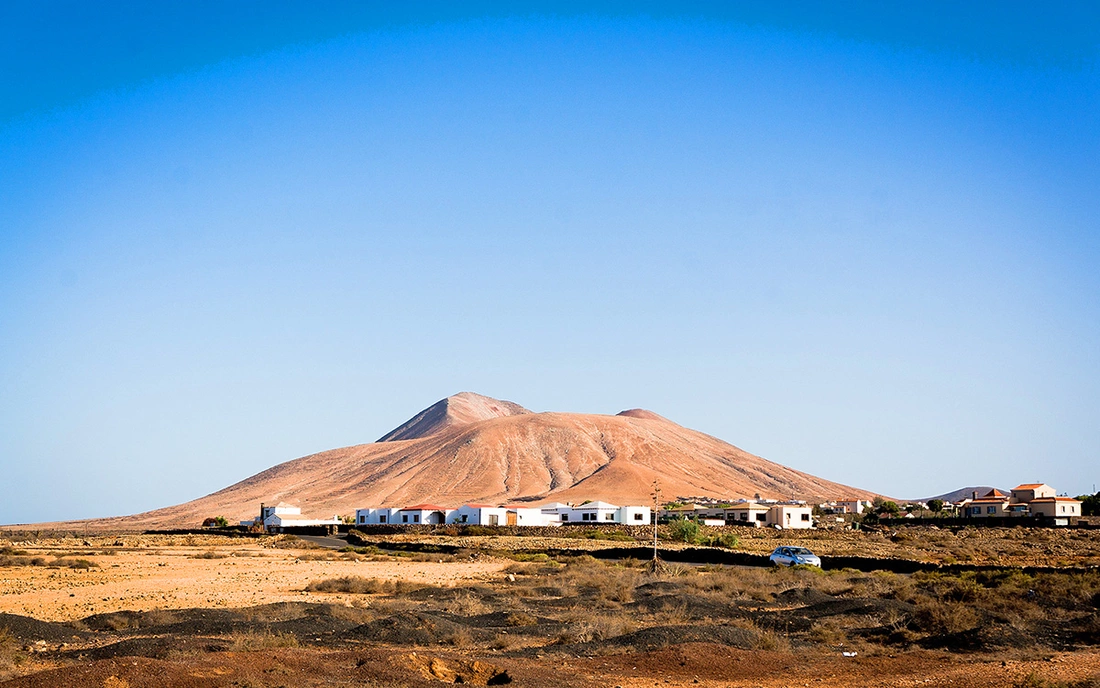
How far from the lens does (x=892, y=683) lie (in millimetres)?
16531

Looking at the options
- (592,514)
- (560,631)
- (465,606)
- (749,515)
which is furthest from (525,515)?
(560,631)

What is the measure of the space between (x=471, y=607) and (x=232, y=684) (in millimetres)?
11744

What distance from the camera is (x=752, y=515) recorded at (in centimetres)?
9931

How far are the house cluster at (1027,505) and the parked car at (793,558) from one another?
57.4 meters

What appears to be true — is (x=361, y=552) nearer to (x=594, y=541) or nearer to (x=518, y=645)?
(x=594, y=541)

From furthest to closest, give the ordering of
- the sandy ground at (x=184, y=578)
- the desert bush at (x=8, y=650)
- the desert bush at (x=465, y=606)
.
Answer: the sandy ground at (x=184, y=578), the desert bush at (x=465, y=606), the desert bush at (x=8, y=650)

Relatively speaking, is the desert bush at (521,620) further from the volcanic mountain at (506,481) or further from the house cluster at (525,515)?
the volcanic mountain at (506,481)

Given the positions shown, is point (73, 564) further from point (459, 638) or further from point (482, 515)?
point (482, 515)

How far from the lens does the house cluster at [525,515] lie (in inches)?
4055

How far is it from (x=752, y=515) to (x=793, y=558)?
186 ft

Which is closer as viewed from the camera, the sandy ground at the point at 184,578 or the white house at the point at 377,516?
the sandy ground at the point at 184,578

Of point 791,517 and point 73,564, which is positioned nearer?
point 73,564

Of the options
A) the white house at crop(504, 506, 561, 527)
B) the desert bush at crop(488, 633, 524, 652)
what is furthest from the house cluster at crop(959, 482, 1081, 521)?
the desert bush at crop(488, 633, 524, 652)

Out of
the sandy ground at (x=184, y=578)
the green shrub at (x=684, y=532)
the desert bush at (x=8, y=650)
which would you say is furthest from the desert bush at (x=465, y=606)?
the green shrub at (x=684, y=532)
